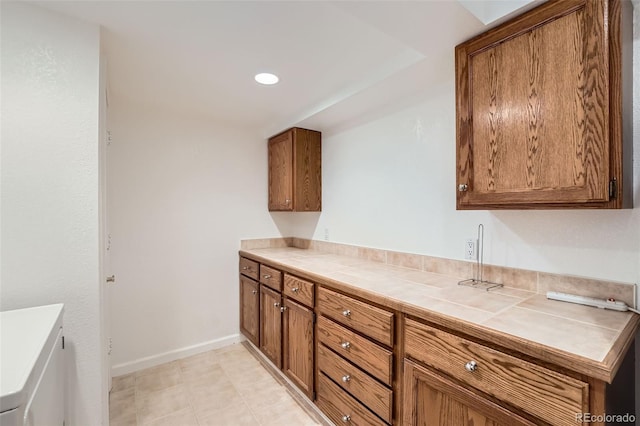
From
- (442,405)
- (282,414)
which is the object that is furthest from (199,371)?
(442,405)

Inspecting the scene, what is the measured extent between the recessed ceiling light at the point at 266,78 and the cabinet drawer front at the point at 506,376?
171cm

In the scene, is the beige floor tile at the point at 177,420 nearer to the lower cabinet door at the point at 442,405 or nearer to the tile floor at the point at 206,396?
the tile floor at the point at 206,396

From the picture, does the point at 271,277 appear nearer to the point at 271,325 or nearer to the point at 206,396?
the point at 271,325

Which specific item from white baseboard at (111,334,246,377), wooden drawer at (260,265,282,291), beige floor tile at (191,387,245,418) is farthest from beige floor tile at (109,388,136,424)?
wooden drawer at (260,265,282,291)

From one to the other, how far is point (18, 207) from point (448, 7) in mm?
2007

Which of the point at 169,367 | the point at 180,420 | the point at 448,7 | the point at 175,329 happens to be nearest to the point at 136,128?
the point at 175,329

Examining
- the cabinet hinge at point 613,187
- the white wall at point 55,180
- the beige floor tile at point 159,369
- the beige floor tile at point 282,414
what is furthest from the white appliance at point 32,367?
the cabinet hinge at point 613,187

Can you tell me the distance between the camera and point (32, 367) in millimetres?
765

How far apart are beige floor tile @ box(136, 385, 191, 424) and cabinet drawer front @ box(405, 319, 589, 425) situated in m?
1.78

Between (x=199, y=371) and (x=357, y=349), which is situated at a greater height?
(x=357, y=349)

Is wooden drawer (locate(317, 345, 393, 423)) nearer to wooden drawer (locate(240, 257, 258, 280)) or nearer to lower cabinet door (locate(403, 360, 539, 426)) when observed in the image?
lower cabinet door (locate(403, 360, 539, 426))

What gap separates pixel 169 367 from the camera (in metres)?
2.53

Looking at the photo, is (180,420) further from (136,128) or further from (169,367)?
(136,128)

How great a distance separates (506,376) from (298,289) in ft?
4.29
